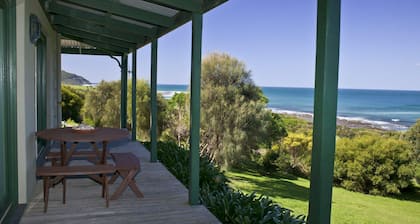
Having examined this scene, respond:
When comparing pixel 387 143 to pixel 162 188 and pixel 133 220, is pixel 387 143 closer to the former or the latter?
pixel 162 188

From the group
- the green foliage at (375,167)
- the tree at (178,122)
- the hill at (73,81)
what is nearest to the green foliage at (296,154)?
the green foliage at (375,167)

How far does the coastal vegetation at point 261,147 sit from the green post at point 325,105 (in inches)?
371

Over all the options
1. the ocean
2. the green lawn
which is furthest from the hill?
the green lawn

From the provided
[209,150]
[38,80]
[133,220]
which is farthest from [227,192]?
[209,150]

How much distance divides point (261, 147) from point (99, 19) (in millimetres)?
11019

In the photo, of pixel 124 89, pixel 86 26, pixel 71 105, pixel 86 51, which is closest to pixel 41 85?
pixel 86 26

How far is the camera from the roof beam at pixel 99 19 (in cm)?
520

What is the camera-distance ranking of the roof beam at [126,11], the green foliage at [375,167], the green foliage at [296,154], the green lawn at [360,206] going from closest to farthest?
the roof beam at [126,11], the green lawn at [360,206], the green foliage at [375,167], the green foliage at [296,154]

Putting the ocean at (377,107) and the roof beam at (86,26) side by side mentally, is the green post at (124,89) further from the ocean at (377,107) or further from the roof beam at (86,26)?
the ocean at (377,107)

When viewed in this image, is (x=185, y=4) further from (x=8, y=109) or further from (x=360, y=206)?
(x=360, y=206)

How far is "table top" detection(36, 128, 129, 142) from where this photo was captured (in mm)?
3666

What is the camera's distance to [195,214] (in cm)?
345

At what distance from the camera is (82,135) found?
385 cm

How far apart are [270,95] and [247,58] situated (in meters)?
5.05
